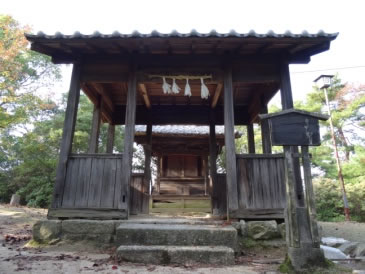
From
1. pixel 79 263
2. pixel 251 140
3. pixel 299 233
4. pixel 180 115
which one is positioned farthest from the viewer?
pixel 180 115

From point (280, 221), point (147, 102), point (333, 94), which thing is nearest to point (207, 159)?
point (147, 102)

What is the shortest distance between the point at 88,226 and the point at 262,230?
3.47 m

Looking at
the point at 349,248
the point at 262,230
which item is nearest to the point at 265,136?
the point at 262,230

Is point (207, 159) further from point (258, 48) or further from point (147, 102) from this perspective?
point (258, 48)

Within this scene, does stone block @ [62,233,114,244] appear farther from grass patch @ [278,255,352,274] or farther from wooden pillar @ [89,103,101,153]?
grass patch @ [278,255,352,274]

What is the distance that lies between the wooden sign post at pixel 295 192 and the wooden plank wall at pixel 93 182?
3.24m

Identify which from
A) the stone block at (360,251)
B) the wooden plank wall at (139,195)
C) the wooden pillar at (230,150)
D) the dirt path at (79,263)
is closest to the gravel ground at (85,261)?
the dirt path at (79,263)

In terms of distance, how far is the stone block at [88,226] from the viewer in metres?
4.74

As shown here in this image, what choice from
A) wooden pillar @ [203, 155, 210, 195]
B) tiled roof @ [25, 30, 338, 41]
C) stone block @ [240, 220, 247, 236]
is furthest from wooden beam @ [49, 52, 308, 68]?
wooden pillar @ [203, 155, 210, 195]

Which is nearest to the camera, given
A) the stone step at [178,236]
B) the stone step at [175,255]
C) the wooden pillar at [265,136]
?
the stone step at [175,255]

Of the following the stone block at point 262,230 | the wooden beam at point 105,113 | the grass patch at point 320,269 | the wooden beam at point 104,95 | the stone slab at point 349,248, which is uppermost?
the wooden beam at point 104,95

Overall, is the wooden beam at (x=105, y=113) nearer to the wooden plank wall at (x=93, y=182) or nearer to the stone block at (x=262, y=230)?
the wooden plank wall at (x=93, y=182)

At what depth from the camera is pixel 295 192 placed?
378 centimetres

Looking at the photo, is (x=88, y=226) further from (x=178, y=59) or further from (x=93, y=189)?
(x=178, y=59)
